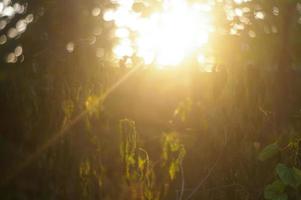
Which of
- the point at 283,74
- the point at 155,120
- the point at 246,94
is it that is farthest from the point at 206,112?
the point at 155,120

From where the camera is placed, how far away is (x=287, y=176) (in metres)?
1.98

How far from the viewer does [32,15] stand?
12.9 feet

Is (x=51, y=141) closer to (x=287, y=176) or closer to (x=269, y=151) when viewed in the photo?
(x=269, y=151)

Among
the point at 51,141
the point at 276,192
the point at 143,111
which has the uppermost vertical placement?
the point at 276,192

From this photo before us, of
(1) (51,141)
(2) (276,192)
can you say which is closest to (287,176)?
(2) (276,192)

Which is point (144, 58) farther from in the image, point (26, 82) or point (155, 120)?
point (26, 82)

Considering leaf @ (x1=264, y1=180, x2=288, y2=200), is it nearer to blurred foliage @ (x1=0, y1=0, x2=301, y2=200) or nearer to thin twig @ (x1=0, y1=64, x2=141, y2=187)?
blurred foliage @ (x1=0, y1=0, x2=301, y2=200)

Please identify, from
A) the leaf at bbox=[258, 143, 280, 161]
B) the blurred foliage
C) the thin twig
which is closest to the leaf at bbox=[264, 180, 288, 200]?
the blurred foliage

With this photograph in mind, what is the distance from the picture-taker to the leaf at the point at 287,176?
1.97m

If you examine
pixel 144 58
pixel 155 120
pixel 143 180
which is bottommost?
pixel 155 120

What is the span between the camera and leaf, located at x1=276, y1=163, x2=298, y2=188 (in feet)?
6.46

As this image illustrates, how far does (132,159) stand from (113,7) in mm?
2277

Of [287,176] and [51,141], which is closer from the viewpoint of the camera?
[287,176]

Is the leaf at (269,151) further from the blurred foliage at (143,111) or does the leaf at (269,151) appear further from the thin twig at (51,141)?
the thin twig at (51,141)
